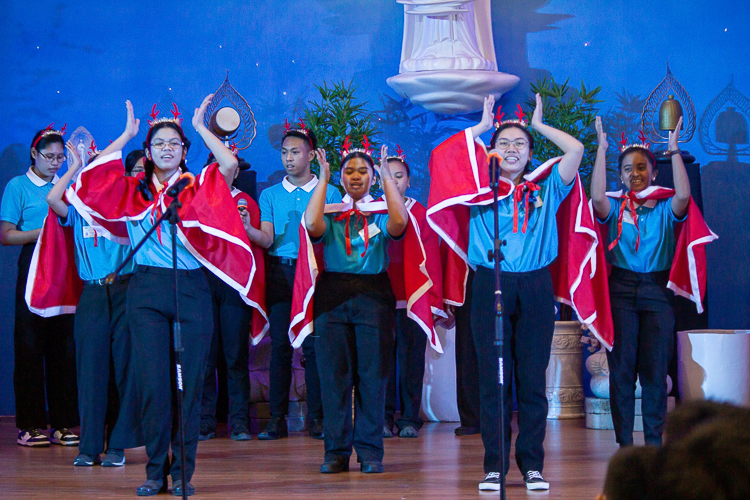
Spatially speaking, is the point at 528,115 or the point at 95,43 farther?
the point at 95,43

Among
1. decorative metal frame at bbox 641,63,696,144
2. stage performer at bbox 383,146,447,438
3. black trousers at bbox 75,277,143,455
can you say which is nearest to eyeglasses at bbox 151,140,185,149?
black trousers at bbox 75,277,143,455

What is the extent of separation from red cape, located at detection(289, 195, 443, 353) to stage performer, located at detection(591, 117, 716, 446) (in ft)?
3.01

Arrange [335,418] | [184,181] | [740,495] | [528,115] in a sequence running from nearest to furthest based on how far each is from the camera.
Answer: [740,495] < [184,181] < [335,418] < [528,115]

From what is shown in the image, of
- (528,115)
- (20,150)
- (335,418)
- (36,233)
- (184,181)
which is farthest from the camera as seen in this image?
(20,150)

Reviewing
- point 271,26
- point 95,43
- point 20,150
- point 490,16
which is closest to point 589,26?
point 490,16

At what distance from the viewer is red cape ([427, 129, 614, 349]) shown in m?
3.80

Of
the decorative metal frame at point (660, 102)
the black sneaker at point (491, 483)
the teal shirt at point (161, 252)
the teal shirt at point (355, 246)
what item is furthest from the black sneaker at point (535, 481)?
the decorative metal frame at point (660, 102)

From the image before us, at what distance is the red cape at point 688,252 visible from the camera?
4.24 m

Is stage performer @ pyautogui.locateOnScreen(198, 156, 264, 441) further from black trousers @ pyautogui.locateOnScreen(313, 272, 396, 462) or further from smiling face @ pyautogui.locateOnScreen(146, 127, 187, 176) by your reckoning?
smiling face @ pyautogui.locateOnScreen(146, 127, 187, 176)

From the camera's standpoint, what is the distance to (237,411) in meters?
5.23

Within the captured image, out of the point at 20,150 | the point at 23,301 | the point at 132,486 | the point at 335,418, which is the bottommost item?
the point at 132,486

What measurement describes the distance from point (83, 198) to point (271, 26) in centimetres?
329

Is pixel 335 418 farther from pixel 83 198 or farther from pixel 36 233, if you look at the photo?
pixel 36 233

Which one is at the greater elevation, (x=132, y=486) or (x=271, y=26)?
(x=271, y=26)
